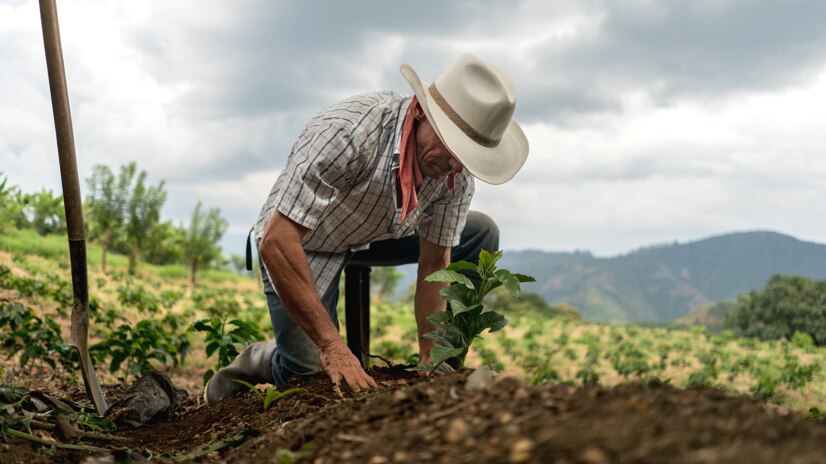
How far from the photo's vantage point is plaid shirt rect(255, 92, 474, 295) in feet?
9.92

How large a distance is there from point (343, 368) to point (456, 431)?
135cm

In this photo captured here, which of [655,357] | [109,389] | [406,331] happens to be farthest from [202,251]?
[109,389]

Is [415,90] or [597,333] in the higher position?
[415,90]

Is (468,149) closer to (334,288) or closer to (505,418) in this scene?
(334,288)

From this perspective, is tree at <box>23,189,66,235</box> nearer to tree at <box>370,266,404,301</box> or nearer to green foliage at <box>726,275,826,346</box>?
tree at <box>370,266,404,301</box>

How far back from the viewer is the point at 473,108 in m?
3.01

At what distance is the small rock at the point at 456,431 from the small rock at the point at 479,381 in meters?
0.31

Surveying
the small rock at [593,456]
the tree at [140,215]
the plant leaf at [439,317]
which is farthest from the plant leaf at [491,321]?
the tree at [140,215]

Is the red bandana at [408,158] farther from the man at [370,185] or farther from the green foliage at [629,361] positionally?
the green foliage at [629,361]

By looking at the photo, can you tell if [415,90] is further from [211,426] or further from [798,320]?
[798,320]

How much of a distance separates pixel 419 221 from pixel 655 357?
21.6ft

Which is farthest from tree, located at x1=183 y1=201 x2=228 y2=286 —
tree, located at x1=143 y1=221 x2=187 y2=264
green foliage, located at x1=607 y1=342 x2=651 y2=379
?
green foliage, located at x1=607 y1=342 x2=651 y2=379

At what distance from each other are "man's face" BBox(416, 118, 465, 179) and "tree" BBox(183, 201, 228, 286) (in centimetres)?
1566

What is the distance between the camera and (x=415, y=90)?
3.05 m
